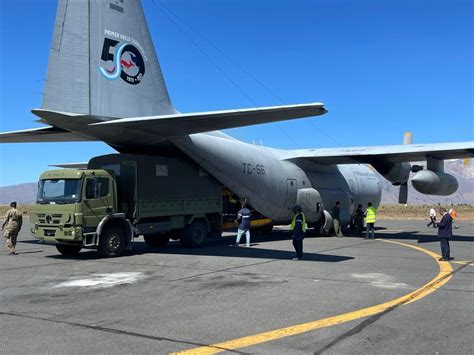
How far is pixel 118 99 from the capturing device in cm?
1405

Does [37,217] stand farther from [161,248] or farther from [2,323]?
[2,323]

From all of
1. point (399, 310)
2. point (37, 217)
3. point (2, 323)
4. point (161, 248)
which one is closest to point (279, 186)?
point (161, 248)

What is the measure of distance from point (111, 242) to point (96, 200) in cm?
139

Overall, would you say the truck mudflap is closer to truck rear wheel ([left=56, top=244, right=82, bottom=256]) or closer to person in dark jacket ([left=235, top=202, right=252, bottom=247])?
truck rear wheel ([left=56, top=244, right=82, bottom=256])

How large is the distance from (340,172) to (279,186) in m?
6.57

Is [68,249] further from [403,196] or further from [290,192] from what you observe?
[403,196]

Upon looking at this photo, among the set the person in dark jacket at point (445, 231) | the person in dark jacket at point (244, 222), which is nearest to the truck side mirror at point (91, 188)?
the person in dark jacket at point (244, 222)

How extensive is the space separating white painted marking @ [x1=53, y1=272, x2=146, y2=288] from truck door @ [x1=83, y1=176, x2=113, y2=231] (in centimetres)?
305

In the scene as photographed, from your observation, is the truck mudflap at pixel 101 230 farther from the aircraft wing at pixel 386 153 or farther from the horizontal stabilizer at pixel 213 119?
the aircraft wing at pixel 386 153

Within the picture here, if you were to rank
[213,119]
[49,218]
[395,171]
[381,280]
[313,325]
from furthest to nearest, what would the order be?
1. [395,171]
2. [49,218]
3. [213,119]
4. [381,280]
5. [313,325]

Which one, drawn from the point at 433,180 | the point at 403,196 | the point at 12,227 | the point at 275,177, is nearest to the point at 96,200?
the point at 12,227

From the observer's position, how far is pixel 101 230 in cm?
1355

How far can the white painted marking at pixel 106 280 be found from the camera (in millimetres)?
9424

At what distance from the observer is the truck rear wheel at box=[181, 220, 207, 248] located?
16250 mm
